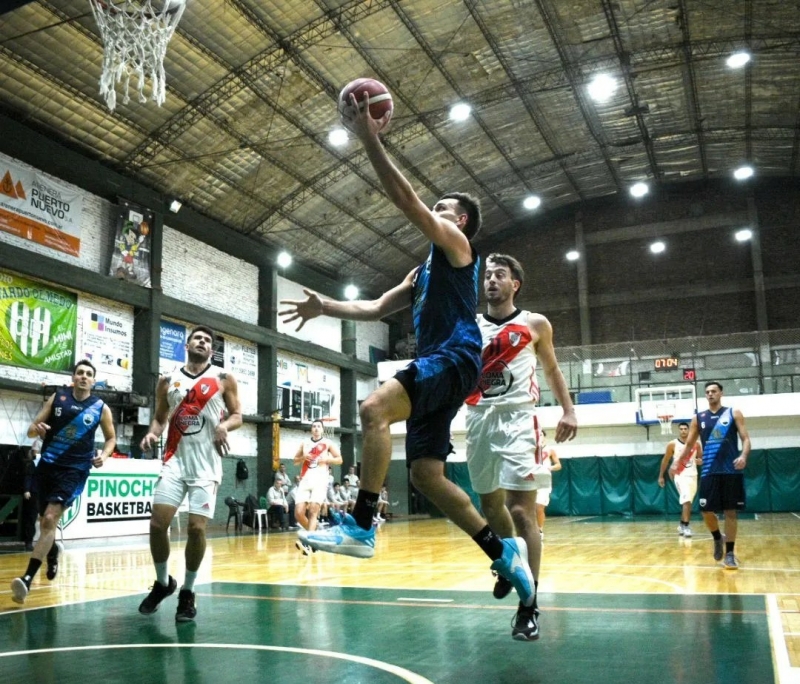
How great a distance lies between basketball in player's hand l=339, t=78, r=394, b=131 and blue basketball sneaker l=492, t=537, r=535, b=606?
92.8 inches

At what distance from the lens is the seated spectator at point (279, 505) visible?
22.0m

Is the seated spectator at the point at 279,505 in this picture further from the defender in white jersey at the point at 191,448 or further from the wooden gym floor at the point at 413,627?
the defender in white jersey at the point at 191,448

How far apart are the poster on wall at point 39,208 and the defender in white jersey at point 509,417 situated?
1655cm

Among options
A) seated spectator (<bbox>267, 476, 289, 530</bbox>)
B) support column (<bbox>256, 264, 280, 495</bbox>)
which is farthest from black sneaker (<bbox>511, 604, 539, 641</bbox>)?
support column (<bbox>256, 264, 280, 495</bbox>)

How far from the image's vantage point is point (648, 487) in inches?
1038

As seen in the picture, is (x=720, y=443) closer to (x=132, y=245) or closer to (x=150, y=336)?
(x=150, y=336)

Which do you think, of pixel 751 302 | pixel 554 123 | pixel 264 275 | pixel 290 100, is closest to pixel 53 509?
pixel 290 100

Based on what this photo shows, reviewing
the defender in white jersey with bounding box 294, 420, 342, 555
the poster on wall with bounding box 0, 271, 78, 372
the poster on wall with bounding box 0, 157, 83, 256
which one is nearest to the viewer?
the defender in white jersey with bounding box 294, 420, 342, 555

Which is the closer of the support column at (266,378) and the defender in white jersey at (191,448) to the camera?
the defender in white jersey at (191,448)

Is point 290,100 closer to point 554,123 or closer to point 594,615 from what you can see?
point 554,123

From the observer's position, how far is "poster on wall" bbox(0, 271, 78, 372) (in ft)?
59.7

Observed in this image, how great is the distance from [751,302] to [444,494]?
3133 centimetres

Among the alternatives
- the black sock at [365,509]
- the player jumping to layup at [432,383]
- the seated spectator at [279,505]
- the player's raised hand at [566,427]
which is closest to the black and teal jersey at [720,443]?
the player's raised hand at [566,427]

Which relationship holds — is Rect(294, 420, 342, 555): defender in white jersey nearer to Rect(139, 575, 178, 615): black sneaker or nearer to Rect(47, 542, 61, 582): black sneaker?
Rect(47, 542, 61, 582): black sneaker
